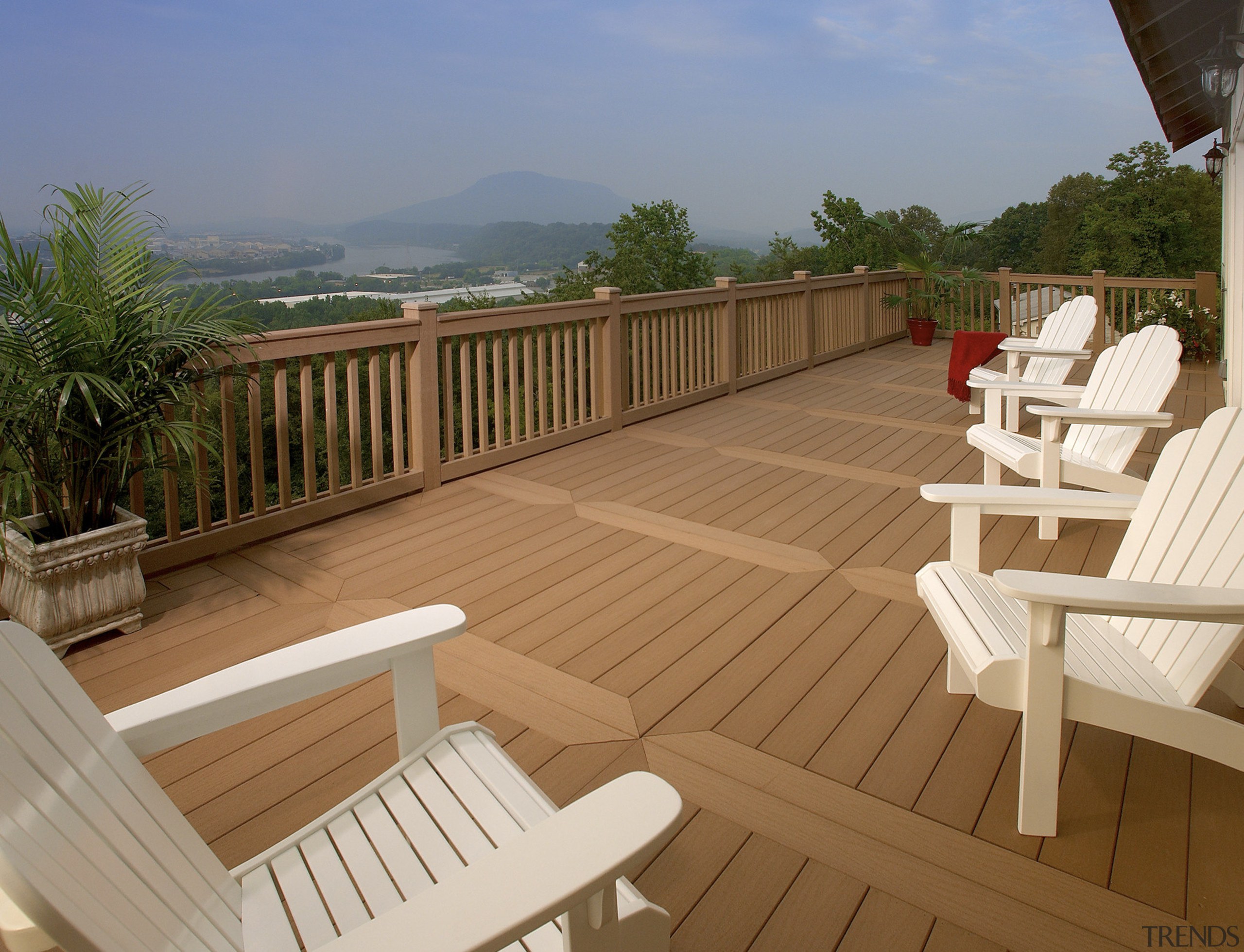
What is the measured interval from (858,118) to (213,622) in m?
47.9

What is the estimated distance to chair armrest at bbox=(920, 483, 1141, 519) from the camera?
2.29 metres

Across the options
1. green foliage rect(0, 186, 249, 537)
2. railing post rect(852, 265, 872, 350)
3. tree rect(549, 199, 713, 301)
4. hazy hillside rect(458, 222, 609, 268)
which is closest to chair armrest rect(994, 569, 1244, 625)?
green foliage rect(0, 186, 249, 537)

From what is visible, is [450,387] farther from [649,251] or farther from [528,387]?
[649,251]

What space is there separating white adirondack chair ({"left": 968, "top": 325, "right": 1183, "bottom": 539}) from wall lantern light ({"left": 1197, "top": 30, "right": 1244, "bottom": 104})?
1.30 metres

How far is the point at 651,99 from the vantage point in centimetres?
5381

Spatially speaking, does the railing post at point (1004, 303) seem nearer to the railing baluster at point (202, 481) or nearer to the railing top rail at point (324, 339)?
the railing top rail at point (324, 339)

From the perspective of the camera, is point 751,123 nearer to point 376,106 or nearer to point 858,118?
point 858,118

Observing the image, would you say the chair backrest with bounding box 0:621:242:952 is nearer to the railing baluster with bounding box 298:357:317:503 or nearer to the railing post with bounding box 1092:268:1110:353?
the railing baluster with bounding box 298:357:317:503

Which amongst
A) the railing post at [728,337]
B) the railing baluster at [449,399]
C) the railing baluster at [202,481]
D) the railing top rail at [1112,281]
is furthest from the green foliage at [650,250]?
the railing baluster at [202,481]

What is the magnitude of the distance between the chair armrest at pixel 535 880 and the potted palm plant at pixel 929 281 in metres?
9.58

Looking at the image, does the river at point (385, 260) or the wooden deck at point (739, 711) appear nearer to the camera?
the wooden deck at point (739, 711)

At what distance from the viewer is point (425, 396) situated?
4.35m

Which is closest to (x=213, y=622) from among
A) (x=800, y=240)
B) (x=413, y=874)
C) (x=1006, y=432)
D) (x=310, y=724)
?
(x=310, y=724)

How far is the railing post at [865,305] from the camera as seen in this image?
9.19 metres
